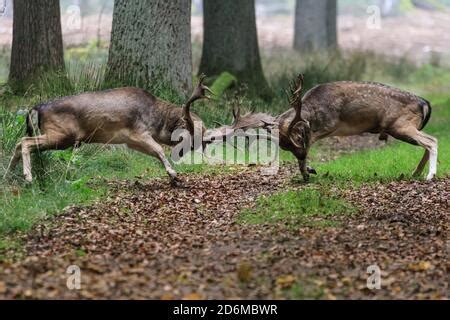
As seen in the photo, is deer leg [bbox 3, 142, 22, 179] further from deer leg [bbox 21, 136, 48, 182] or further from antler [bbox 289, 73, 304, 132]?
antler [bbox 289, 73, 304, 132]

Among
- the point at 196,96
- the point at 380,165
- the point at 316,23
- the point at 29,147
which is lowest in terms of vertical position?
the point at 380,165

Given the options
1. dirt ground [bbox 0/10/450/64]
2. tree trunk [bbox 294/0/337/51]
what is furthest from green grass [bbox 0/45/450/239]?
dirt ground [bbox 0/10/450/64]

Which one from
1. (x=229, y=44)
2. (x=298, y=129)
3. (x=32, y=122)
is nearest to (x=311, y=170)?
(x=298, y=129)

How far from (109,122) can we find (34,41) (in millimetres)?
4222

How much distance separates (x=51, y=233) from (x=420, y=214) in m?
3.85

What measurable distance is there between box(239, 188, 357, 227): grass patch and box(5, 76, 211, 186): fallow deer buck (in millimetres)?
1753

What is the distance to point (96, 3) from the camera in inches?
1982

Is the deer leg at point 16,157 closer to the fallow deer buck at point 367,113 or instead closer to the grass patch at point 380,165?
the fallow deer buck at point 367,113

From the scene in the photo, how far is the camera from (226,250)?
A: 26.9 feet

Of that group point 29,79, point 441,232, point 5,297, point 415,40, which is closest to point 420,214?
point 441,232

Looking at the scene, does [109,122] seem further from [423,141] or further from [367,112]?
[423,141]

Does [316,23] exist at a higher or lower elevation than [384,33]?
higher

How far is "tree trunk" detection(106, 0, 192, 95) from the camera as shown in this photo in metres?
14.5

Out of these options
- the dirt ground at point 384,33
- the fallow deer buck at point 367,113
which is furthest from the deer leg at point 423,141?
the dirt ground at point 384,33
